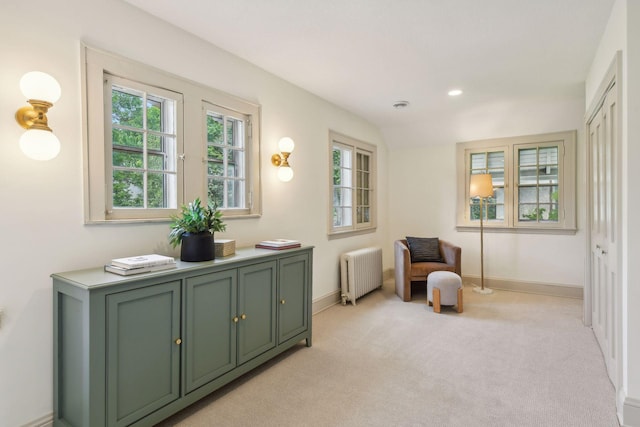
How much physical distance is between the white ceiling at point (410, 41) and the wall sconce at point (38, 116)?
0.88 meters

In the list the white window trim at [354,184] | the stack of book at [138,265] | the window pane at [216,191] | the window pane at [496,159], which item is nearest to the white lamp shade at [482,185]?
the window pane at [496,159]

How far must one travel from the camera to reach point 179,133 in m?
2.57

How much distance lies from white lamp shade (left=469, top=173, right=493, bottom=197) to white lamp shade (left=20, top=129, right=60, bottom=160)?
186 inches

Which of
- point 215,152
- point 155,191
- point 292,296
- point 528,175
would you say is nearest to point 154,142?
point 155,191

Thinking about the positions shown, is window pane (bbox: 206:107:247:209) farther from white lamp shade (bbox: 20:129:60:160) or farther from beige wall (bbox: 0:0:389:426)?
white lamp shade (bbox: 20:129:60:160)

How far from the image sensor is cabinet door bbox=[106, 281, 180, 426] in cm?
175

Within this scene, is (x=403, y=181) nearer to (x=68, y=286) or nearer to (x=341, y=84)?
(x=341, y=84)

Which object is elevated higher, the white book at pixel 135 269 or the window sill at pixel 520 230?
the window sill at pixel 520 230

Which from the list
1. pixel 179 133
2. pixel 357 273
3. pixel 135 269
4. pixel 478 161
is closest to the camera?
pixel 135 269

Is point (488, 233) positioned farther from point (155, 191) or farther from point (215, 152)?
point (155, 191)

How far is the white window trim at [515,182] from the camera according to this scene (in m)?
4.70

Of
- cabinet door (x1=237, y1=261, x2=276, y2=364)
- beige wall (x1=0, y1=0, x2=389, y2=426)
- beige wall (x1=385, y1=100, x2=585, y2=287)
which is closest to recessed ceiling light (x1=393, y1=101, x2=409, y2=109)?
beige wall (x1=385, y1=100, x2=585, y2=287)

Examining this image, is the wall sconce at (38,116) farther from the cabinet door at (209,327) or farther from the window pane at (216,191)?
the window pane at (216,191)

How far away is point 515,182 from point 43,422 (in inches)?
219
